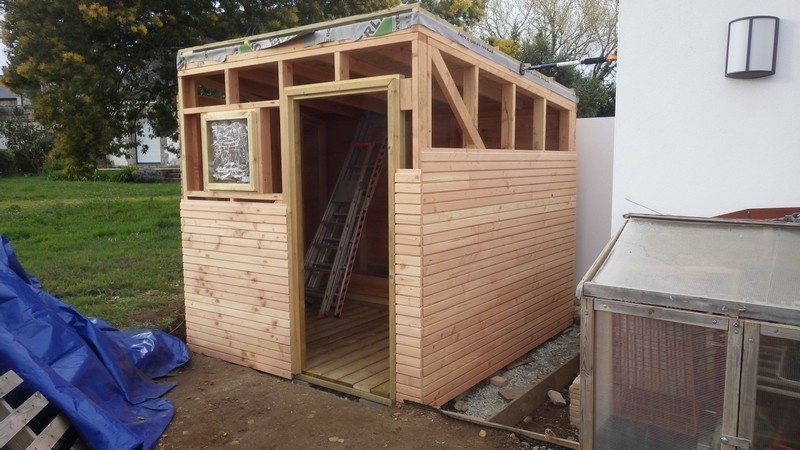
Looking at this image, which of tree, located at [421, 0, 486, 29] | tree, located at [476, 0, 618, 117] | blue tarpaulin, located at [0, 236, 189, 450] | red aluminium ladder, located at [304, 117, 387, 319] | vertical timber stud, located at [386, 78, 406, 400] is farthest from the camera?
tree, located at [476, 0, 618, 117]

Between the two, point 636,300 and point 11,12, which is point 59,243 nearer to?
point 11,12

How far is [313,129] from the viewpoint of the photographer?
317 inches

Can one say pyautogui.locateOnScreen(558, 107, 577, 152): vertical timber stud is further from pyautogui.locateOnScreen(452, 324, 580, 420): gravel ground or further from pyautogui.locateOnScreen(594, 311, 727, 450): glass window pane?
pyautogui.locateOnScreen(594, 311, 727, 450): glass window pane

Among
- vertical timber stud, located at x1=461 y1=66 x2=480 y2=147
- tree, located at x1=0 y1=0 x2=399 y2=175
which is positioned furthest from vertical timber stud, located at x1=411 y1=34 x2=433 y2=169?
tree, located at x1=0 y1=0 x2=399 y2=175

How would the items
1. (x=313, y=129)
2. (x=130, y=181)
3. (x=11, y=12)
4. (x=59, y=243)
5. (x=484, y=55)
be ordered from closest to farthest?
(x=484, y=55) → (x=313, y=129) → (x=11, y=12) → (x=59, y=243) → (x=130, y=181)

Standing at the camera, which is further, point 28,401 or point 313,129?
point 313,129

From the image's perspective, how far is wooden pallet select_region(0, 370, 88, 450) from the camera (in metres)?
3.32

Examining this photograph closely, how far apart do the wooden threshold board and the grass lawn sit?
5.89 feet

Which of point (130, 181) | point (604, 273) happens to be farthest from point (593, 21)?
point (604, 273)

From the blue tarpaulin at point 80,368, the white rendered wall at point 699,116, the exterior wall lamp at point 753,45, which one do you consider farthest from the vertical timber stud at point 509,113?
the blue tarpaulin at point 80,368

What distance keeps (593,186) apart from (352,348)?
3777 millimetres

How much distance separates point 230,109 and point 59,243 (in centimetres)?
725

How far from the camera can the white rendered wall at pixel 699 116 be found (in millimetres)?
3914

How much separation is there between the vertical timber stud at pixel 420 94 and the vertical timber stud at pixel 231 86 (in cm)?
196
